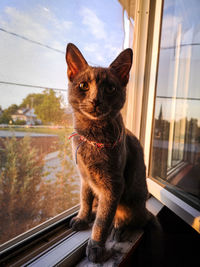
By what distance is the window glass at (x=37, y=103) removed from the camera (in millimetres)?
542

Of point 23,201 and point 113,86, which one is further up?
point 113,86

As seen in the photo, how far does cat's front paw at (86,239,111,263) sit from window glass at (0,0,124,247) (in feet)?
0.81

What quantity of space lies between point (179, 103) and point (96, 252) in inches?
41.8

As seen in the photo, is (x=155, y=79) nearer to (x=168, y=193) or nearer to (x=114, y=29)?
(x=114, y=29)

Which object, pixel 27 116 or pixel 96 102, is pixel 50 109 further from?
pixel 96 102

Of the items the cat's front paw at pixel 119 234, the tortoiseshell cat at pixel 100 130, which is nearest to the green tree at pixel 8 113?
the tortoiseshell cat at pixel 100 130

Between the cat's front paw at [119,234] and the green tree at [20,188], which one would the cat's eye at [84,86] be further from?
the cat's front paw at [119,234]

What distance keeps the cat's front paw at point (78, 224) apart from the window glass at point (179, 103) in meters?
0.65

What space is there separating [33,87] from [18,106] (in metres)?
0.10

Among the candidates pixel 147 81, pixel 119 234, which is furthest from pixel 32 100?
pixel 147 81

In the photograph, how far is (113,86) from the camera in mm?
647

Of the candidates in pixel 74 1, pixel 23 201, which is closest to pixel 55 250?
pixel 23 201

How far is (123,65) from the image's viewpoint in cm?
68

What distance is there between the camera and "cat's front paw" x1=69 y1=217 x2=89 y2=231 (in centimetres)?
73
